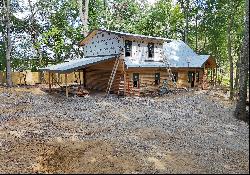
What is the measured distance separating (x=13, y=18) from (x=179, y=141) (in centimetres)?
4545

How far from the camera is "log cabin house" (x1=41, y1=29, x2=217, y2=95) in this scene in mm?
29984

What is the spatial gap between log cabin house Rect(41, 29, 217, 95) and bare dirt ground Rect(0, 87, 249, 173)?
18.4ft

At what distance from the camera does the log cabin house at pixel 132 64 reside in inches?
1180

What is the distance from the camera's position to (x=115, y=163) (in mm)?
11523

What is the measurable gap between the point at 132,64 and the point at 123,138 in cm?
1585

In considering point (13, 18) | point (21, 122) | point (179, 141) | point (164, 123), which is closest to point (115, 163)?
point (179, 141)

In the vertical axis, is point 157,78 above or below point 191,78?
above

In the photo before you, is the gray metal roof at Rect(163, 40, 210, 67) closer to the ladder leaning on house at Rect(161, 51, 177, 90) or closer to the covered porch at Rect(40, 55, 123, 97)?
the ladder leaning on house at Rect(161, 51, 177, 90)

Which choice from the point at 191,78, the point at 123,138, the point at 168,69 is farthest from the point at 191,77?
the point at 123,138

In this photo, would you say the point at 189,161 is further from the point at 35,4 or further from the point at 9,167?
the point at 35,4

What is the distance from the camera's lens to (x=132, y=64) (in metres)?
30.0

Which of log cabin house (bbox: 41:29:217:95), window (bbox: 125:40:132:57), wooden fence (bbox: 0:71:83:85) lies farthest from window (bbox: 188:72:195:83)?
wooden fence (bbox: 0:71:83:85)

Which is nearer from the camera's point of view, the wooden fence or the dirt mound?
the dirt mound

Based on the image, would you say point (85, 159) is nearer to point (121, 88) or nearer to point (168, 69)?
point (121, 88)
